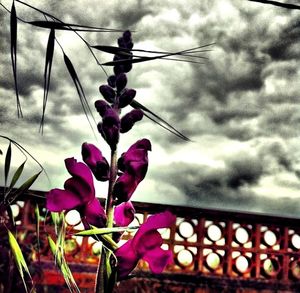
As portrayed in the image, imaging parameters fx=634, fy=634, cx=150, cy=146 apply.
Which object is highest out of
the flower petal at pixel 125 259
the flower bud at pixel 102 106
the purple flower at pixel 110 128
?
the flower bud at pixel 102 106

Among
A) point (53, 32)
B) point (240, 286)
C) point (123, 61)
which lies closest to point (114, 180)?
point (123, 61)

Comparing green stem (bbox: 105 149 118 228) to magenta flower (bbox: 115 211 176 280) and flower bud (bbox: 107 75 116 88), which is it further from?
flower bud (bbox: 107 75 116 88)

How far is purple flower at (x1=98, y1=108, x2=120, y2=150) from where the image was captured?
3.84 ft

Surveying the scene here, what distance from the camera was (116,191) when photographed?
1.16 meters

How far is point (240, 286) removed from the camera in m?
5.75

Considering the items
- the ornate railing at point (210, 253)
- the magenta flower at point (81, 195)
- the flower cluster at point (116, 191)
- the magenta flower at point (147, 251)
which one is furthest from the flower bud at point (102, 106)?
the ornate railing at point (210, 253)

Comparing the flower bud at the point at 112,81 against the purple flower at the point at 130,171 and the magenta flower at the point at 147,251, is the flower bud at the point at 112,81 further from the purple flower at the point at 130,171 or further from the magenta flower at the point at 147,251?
the magenta flower at the point at 147,251

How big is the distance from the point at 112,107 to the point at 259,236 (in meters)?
4.80

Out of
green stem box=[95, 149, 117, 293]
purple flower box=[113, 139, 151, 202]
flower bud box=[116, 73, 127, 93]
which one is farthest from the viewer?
flower bud box=[116, 73, 127, 93]

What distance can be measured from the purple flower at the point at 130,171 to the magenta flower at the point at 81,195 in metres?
0.05

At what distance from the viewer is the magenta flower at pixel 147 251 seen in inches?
45.3

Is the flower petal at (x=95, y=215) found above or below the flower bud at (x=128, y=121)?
below

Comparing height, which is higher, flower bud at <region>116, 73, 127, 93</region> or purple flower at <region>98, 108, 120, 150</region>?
flower bud at <region>116, 73, 127, 93</region>

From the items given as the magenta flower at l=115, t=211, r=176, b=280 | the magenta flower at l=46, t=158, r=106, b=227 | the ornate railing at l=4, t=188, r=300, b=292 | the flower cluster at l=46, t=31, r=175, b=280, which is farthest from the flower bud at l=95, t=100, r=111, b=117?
the ornate railing at l=4, t=188, r=300, b=292
